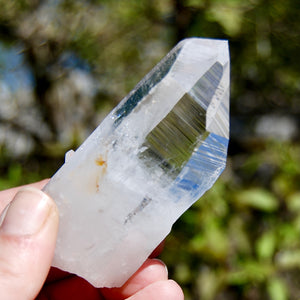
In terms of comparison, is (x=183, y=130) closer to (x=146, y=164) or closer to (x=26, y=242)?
(x=146, y=164)

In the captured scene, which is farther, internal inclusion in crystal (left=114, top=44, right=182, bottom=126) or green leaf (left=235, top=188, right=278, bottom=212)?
green leaf (left=235, top=188, right=278, bottom=212)

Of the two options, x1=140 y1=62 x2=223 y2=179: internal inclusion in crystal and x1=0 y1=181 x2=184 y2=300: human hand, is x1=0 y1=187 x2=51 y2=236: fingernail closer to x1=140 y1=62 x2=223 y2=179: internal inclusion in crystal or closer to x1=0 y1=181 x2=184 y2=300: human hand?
x1=0 y1=181 x2=184 y2=300: human hand

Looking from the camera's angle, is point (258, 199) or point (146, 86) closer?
point (146, 86)

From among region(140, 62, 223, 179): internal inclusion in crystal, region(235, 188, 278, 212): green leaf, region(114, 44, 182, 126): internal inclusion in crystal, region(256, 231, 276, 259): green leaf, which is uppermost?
region(114, 44, 182, 126): internal inclusion in crystal

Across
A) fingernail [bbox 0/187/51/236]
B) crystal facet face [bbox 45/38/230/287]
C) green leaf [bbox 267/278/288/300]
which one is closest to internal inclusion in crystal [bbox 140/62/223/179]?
crystal facet face [bbox 45/38/230/287]

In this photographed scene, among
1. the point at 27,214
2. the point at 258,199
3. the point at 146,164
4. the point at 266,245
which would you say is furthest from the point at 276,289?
the point at 27,214

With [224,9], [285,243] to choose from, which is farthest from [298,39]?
[285,243]
